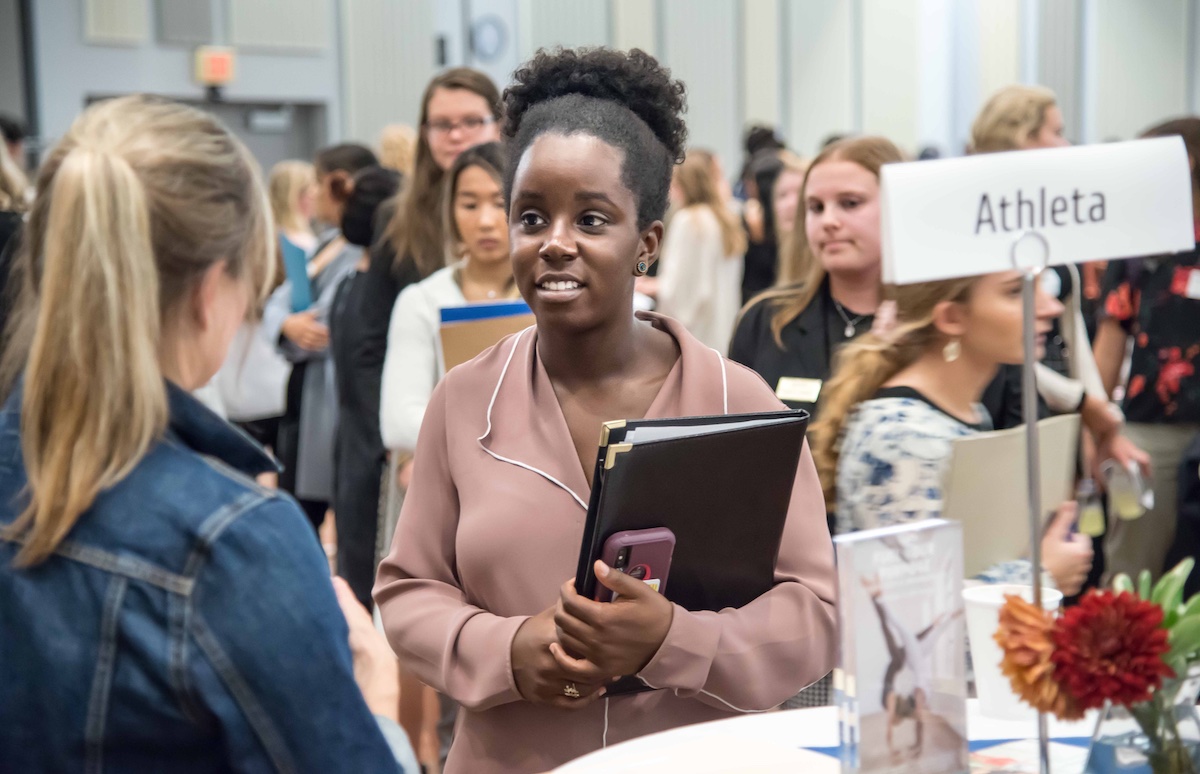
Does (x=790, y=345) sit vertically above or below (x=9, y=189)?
below

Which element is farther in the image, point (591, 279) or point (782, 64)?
point (782, 64)

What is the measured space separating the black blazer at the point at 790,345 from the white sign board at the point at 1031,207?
146cm

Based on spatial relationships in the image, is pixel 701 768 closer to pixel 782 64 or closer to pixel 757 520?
pixel 757 520

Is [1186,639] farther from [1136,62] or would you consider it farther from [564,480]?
[1136,62]

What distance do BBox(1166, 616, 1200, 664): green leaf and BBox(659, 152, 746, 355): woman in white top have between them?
534cm

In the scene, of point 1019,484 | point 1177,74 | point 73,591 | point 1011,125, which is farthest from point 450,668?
point 1177,74

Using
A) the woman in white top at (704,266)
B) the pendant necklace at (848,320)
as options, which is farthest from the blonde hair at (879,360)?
the woman in white top at (704,266)

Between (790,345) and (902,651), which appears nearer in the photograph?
(902,651)

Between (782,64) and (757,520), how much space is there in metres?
12.3

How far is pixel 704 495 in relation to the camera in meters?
1.43

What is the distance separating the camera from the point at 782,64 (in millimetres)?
13188

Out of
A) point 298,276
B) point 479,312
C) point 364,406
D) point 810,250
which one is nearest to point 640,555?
point 479,312

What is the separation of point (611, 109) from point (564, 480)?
1.55 ft

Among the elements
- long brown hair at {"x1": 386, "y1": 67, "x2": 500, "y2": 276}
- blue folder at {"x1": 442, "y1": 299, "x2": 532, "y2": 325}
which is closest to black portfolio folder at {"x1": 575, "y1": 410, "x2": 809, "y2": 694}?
blue folder at {"x1": 442, "y1": 299, "x2": 532, "y2": 325}
